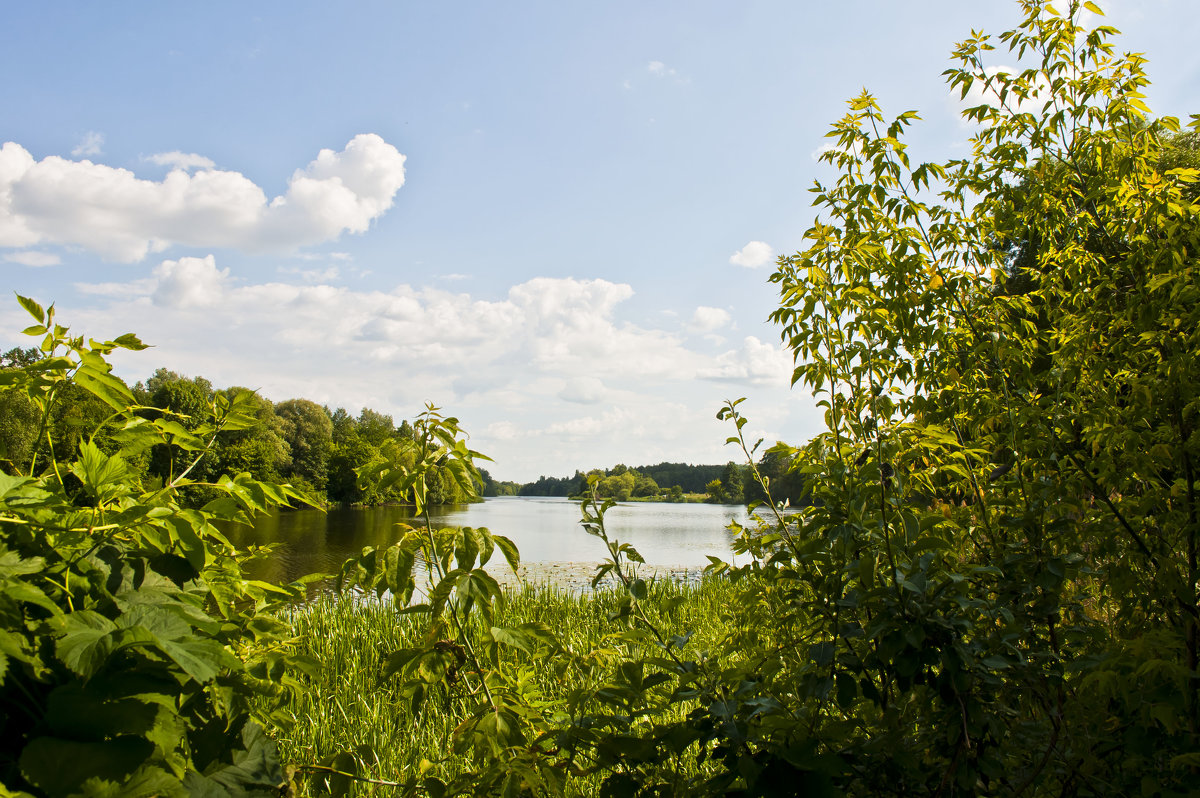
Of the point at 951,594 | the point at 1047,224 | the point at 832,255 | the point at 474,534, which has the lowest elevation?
the point at 951,594

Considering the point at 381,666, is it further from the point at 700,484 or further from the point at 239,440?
the point at 700,484

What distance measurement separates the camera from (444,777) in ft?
9.32

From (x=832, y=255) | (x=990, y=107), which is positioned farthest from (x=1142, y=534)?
(x=990, y=107)

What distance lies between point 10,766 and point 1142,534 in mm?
2765

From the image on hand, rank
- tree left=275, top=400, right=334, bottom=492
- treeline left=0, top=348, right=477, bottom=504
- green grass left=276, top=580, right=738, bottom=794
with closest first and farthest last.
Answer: treeline left=0, top=348, right=477, bottom=504 < green grass left=276, top=580, right=738, bottom=794 < tree left=275, top=400, right=334, bottom=492

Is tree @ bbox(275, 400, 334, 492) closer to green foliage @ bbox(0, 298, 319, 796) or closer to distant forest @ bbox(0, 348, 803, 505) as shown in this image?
distant forest @ bbox(0, 348, 803, 505)

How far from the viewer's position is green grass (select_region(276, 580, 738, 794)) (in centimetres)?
298

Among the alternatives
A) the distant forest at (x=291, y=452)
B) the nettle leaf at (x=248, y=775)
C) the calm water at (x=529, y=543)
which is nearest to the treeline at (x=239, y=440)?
the distant forest at (x=291, y=452)

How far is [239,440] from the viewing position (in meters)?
22.5

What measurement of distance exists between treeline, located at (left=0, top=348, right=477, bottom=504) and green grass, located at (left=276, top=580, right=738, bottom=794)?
0.42 meters

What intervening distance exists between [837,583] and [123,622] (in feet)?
4.66

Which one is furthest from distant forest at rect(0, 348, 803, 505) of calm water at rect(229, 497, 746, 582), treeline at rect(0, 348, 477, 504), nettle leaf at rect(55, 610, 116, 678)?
calm water at rect(229, 497, 746, 582)

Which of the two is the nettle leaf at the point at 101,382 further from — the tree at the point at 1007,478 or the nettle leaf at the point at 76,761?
the tree at the point at 1007,478

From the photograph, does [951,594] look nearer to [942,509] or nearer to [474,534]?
[942,509]
